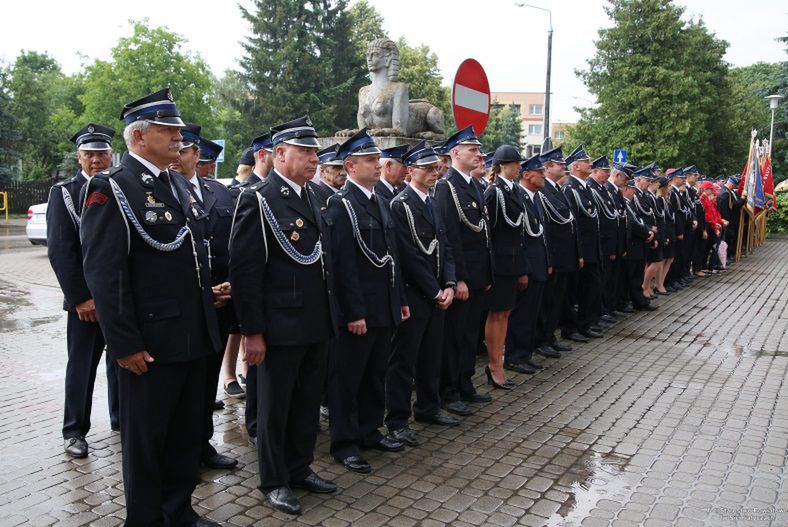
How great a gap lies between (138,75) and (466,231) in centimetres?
3571

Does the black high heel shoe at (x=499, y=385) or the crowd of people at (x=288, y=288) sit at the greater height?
the crowd of people at (x=288, y=288)

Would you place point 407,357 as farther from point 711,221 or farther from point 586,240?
point 711,221

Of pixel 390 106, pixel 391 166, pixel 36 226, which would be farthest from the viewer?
pixel 36 226

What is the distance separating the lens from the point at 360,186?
471 centimetres

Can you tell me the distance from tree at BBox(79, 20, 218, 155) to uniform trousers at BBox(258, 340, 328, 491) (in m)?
35.0

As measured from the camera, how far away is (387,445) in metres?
4.94

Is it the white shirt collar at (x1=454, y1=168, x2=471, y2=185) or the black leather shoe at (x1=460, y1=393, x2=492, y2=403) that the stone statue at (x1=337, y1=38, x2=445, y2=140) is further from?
the black leather shoe at (x1=460, y1=393, x2=492, y2=403)

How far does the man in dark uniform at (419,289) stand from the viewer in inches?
201

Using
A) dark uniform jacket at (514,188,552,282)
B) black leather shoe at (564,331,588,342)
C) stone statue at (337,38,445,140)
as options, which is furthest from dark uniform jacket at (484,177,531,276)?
stone statue at (337,38,445,140)

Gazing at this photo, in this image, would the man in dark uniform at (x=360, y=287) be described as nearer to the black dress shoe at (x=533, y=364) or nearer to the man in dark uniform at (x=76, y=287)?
the man in dark uniform at (x=76, y=287)

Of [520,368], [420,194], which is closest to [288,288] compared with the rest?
[420,194]

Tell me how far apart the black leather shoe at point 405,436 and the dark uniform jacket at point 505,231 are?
1893 millimetres

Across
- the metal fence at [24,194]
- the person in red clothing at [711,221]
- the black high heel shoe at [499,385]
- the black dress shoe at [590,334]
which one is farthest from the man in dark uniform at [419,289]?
the metal fence at [24,194]

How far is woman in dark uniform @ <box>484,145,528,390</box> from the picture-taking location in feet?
21.0
